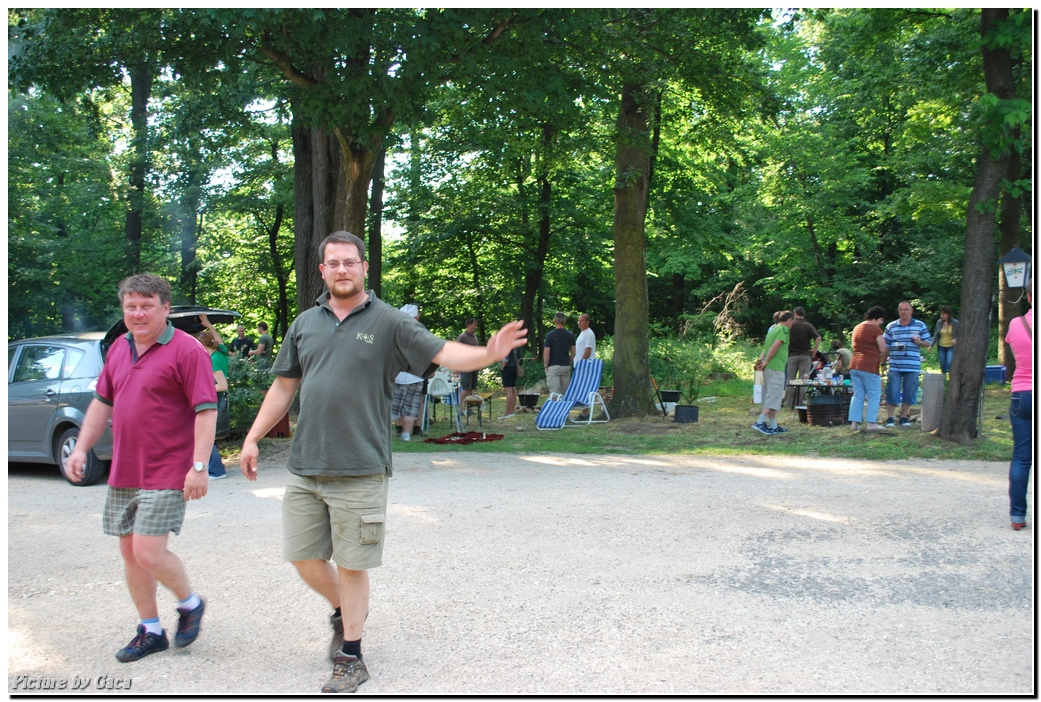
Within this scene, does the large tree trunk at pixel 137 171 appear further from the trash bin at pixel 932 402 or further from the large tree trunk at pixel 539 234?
the trash bin at pixel 932 402

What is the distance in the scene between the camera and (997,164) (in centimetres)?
1123

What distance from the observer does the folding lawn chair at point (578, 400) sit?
47.8 feet

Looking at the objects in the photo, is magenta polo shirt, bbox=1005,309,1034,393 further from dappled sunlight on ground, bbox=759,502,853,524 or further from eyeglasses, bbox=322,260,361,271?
eyeglasses, bbox=322,260,361,271

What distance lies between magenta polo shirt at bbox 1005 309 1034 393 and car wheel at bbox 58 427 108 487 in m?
8.58

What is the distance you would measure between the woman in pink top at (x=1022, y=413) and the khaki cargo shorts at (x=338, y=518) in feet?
15.6

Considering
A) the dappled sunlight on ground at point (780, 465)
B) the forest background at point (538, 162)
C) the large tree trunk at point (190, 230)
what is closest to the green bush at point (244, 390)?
the forest background at point (538, 162)

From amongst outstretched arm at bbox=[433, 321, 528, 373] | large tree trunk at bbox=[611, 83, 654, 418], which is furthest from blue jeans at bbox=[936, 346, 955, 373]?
outstretched arm at bbox=[433, 321, 528, 373]

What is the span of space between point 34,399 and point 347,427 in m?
7.65

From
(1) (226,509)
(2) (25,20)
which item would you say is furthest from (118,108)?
(1) (226,509)

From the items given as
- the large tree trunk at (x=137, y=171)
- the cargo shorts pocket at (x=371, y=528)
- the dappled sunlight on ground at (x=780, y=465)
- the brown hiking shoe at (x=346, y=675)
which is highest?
the large tree trunk at (x=137, y=171)

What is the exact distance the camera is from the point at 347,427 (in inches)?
153

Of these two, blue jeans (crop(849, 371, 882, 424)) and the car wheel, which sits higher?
blue jeans (crop(849, 371, 882, 424))

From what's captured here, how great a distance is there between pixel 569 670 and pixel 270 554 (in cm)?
290

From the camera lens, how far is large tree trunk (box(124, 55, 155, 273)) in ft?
84.3
